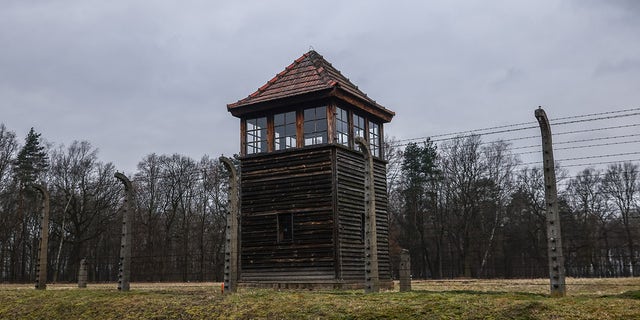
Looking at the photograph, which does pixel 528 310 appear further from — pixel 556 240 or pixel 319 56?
pixel 319 56

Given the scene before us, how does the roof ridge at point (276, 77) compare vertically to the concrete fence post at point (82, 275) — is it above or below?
above

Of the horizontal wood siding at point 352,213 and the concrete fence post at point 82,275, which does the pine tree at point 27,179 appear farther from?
the horizontal wood siding at point 352,213

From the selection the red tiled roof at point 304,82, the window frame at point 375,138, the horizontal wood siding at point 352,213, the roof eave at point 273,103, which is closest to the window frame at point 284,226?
the horizontal wood siding at point 352,213

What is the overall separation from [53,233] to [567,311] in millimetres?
54249

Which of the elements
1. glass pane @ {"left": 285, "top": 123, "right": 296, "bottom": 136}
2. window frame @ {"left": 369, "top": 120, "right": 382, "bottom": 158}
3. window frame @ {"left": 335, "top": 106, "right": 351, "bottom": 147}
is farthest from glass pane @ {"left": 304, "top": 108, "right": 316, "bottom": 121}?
window frame @ {"left": 369, "top": 120, "right": 382, "bottom": 158}

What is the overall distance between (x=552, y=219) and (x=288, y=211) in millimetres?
12624

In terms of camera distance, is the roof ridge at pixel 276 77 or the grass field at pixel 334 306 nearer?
the grass field at pixel 334 306

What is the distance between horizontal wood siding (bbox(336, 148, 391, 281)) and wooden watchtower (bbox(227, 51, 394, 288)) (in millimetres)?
40

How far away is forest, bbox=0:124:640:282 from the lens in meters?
51.0

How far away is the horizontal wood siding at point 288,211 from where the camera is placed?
2238 cm

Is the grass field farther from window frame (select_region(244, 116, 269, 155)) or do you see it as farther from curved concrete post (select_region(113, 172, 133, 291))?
window frame (select_region(244, 116, 269, 155))

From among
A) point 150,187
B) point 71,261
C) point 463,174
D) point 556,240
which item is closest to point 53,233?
point 71,261

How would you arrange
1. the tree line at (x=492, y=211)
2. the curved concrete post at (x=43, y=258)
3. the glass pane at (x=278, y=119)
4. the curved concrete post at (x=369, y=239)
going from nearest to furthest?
the curved concrete post at (x=369, y=239) → the curved concrete post at (x=43, y=258) → the glass pane at (x=278, y=119) → the tree line at (x=492, y=211)

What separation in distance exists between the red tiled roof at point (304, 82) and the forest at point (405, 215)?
2198cm
